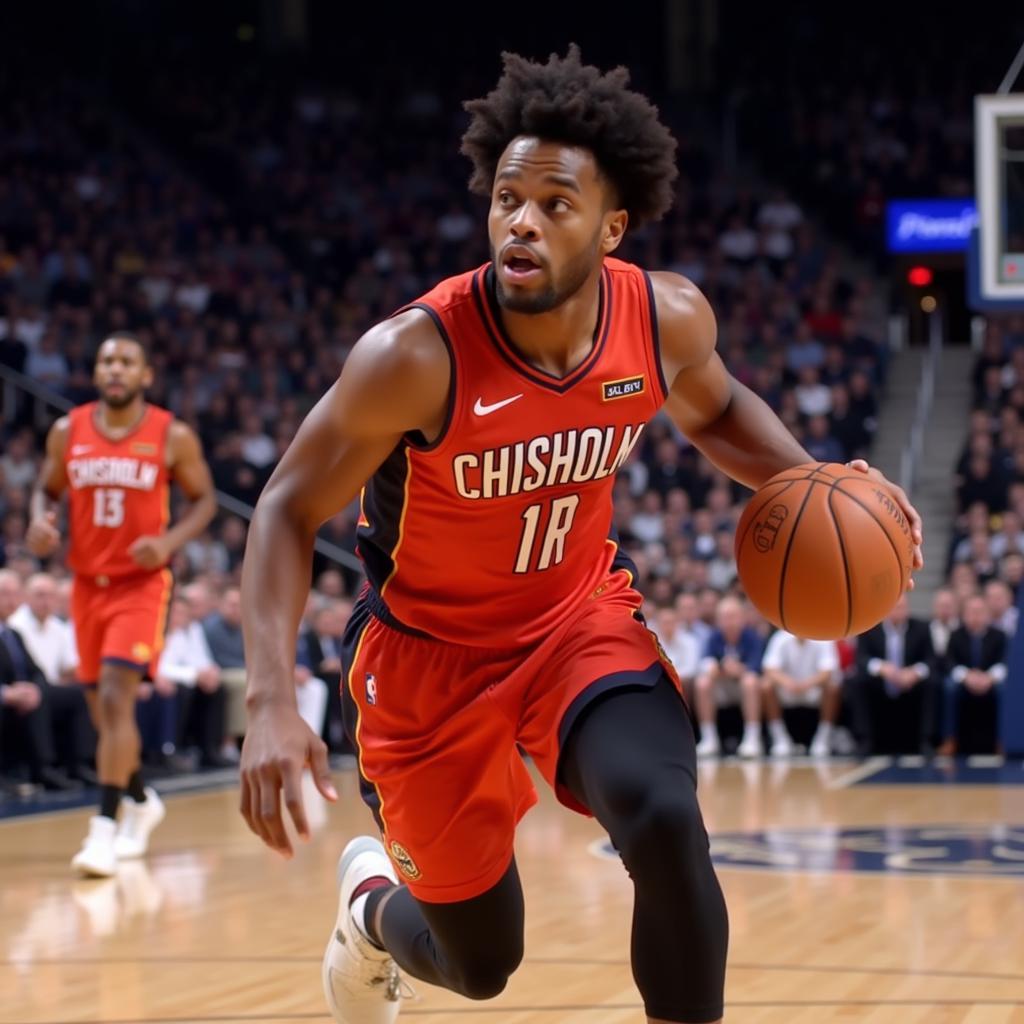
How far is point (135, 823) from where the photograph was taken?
24.7 ft

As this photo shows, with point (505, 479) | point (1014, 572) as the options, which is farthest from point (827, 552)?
point (1014, 572)

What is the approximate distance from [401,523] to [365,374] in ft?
1.48

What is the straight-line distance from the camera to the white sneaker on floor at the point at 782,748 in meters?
13.0

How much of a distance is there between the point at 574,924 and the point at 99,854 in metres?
2.15

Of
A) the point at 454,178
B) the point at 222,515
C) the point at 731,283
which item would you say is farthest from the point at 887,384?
the point at 222,515

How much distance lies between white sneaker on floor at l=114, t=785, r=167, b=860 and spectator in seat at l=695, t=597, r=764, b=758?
6137 millimetres

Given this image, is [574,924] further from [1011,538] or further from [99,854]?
[1011,538]

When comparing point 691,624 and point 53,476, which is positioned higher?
point 53,476

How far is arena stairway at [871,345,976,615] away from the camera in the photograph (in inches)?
635

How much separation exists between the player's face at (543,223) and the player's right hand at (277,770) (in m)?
0.93

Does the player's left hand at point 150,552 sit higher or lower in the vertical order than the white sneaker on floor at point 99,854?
higher

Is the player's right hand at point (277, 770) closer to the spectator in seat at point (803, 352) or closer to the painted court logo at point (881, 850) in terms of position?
the painted court logo at point (881, 850)

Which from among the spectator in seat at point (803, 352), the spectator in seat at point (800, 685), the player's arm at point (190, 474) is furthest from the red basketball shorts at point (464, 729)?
the spectator in seat at point (803, 352)

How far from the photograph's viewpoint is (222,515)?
14.2 m
